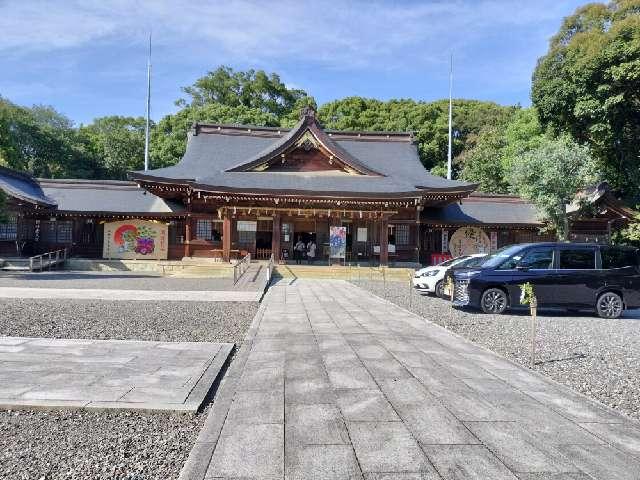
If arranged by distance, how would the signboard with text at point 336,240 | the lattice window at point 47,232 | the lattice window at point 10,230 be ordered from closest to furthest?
1. the signboard with text at point 336,240
2. the lattice window at point 10,230
3. the lattice window at point 47,232

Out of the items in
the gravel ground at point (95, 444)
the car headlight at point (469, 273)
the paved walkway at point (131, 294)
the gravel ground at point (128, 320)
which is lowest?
the gravel ground at point (95, 444)

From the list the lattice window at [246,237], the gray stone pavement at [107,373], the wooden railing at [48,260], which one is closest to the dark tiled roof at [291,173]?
the lattice window at [246,237]

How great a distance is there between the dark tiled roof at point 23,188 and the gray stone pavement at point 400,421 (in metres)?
20.8

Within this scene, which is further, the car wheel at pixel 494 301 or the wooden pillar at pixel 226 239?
the wooden pillar at pixel 226 239

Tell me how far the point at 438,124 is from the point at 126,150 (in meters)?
31.8

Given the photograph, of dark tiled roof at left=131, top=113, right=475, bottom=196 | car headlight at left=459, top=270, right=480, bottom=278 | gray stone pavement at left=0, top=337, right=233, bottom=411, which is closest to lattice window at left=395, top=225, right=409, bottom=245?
dark tiled roof at left=131, top=113, right=475, bottom=196

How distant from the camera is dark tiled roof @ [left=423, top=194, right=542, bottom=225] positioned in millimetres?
26094

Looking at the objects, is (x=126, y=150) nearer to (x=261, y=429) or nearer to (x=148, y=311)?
(x=148, y=311)

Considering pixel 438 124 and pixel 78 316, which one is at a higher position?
pixel 438 124

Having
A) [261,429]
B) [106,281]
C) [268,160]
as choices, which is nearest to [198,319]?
[261,429]

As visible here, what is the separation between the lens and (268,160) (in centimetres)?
2423

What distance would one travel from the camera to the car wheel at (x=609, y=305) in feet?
35.5

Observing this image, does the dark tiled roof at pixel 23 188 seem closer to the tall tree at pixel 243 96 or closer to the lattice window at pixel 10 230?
the lattice window at pixel 10 230

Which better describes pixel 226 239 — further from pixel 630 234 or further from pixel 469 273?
pixel 630 234
